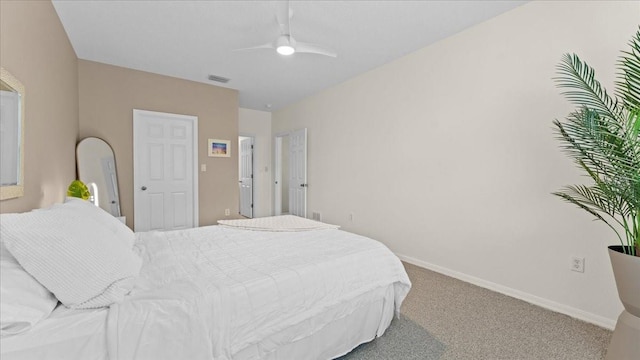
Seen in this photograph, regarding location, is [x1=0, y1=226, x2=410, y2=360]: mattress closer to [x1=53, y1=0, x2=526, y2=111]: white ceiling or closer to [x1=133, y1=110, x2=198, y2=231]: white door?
[x1=53, y1=0, x2=526, y2=111]: white ceiling

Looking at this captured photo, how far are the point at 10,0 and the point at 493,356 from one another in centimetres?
357

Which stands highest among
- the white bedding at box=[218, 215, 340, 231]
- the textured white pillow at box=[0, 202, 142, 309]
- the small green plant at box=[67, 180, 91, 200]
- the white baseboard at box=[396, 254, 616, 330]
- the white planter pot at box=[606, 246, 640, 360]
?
the small green plant at box=[67, 180, 91, 200]

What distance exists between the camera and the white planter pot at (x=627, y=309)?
144 cm

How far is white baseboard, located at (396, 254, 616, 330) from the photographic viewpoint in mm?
2049

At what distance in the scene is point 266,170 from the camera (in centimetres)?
634

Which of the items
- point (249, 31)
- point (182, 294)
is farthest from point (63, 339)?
point (249, 31)

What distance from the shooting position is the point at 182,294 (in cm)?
119

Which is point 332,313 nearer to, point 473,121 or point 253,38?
point 473,121

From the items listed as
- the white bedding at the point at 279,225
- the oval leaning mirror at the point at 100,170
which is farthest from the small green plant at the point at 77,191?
the white bedding at the point at 279,225

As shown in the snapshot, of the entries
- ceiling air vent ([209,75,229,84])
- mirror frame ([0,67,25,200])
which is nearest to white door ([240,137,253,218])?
ceiling air vent ([209,75,229,84])

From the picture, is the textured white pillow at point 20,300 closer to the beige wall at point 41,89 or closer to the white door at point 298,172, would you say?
the beige wall at point 41,89

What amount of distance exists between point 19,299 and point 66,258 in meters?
0.17

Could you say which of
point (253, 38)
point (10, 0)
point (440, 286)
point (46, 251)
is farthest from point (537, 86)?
point (10, 0)

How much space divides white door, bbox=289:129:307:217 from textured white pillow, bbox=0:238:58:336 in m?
4.31
